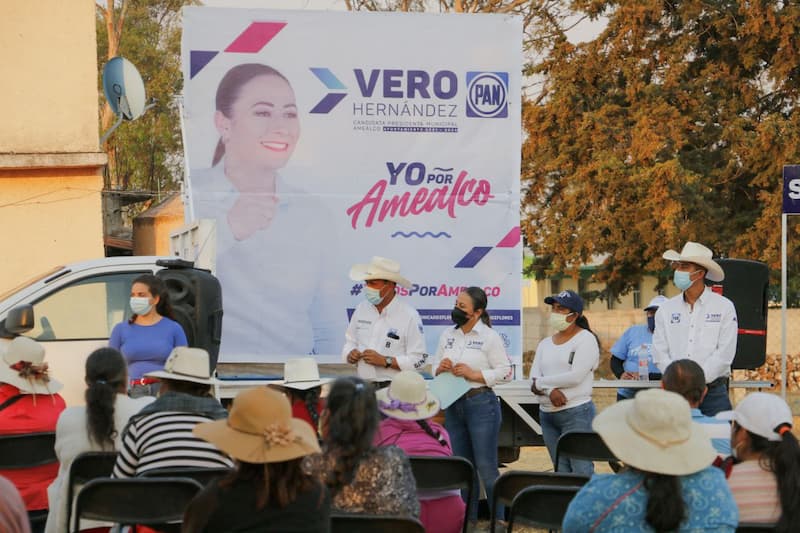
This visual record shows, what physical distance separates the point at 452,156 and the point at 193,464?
5.00m

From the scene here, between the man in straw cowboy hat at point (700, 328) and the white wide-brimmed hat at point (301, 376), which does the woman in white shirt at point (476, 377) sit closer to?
Result: the white wide-brimmed hat at point (301, 376)

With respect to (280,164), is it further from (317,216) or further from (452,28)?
(452,28)

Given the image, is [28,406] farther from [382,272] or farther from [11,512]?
[11,512]

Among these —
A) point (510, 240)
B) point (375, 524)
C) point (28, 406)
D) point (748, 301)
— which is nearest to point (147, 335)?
point (28, 406)

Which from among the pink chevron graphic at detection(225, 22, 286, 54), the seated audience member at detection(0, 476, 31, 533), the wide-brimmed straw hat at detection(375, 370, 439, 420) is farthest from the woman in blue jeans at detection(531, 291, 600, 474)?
the seated audience member at detection(0, 476, 31, 533)

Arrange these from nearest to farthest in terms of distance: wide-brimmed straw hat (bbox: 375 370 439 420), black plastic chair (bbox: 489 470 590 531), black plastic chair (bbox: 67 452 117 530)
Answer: black plastic chair (bbox: 67 452 117 530), black plastic chair (bbox: 489 470 590 531), wide-brimmed straw hat (bbox: 375 370 439 420)

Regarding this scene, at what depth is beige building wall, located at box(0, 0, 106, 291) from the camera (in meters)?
15.2

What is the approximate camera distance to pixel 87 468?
5.23 m

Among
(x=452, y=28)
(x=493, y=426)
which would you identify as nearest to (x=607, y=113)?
(x=452, y=28)

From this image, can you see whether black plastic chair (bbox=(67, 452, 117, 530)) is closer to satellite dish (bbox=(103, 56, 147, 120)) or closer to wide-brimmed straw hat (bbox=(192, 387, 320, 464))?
wide-brimmed straw hat (bbox=(192, 387, 320, 464))

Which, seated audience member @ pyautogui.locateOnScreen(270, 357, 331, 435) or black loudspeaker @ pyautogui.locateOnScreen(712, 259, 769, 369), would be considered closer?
seated audience member @ pyautogui.locateOnScreen(270, 357, 331, 435)

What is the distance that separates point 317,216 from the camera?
9266 mm

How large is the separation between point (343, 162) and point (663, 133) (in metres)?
15.3

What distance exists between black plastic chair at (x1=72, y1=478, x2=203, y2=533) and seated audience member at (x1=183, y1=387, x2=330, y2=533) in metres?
0.76
